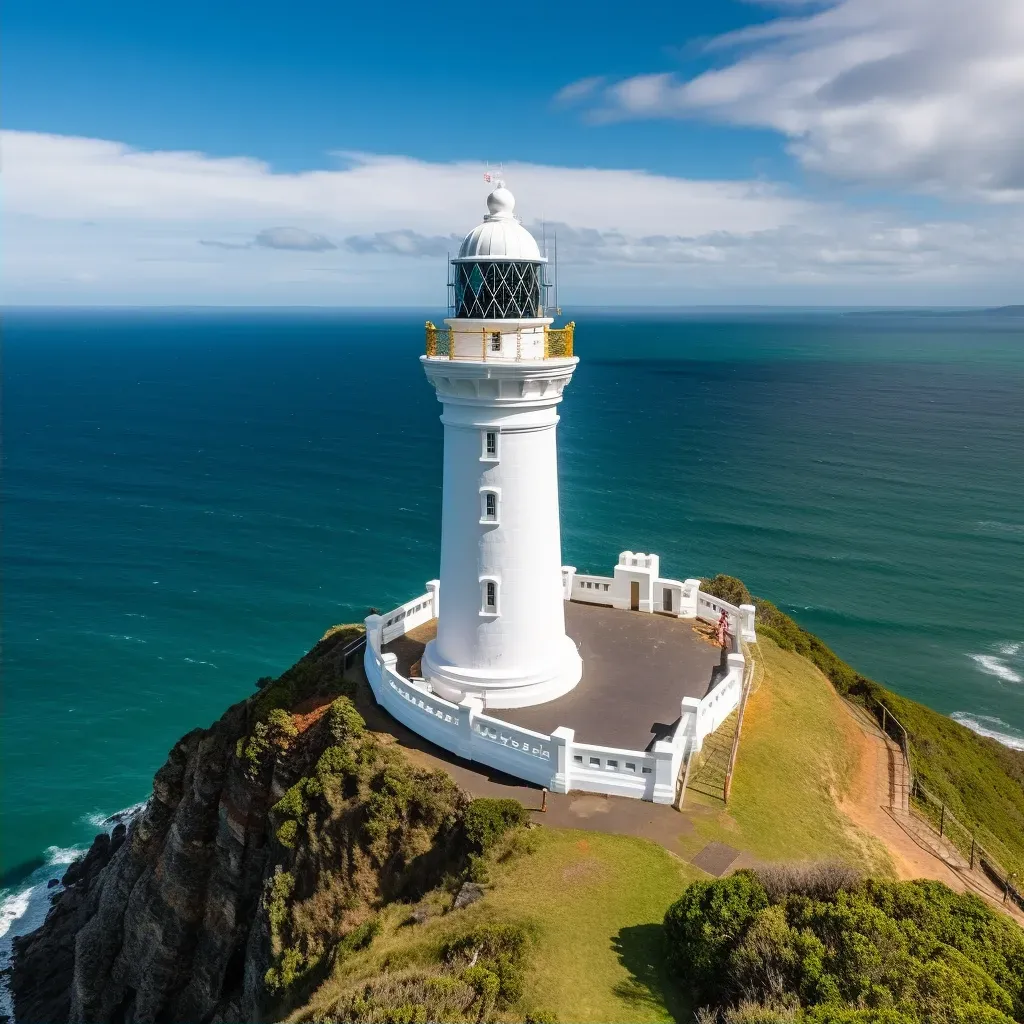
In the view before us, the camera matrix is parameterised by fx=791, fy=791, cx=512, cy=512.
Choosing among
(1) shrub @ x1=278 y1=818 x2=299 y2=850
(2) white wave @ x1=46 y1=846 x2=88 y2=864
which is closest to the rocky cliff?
(1) shrub @ x1=278 y1=818 x2=299 y2=850

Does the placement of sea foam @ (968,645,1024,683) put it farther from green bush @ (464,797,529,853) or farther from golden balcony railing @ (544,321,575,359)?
green bush @ (464,797,529,853)

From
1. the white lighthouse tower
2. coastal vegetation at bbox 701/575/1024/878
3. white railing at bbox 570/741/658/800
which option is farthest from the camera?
coastal vegetation at bbox 701/575/1024/878

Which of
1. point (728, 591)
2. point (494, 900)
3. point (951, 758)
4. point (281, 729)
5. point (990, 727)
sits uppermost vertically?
point (728, 591)

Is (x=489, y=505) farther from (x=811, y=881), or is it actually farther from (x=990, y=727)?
(x=990, y=727)

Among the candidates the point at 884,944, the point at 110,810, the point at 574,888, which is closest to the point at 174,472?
the point at 110,810

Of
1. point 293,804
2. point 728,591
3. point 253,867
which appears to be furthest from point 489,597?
point 728,591

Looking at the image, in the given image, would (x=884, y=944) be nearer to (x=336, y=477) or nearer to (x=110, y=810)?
(x=110, y=810)

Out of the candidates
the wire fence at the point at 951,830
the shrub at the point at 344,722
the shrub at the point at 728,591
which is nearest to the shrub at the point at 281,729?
the shrub at the point at 344,722
